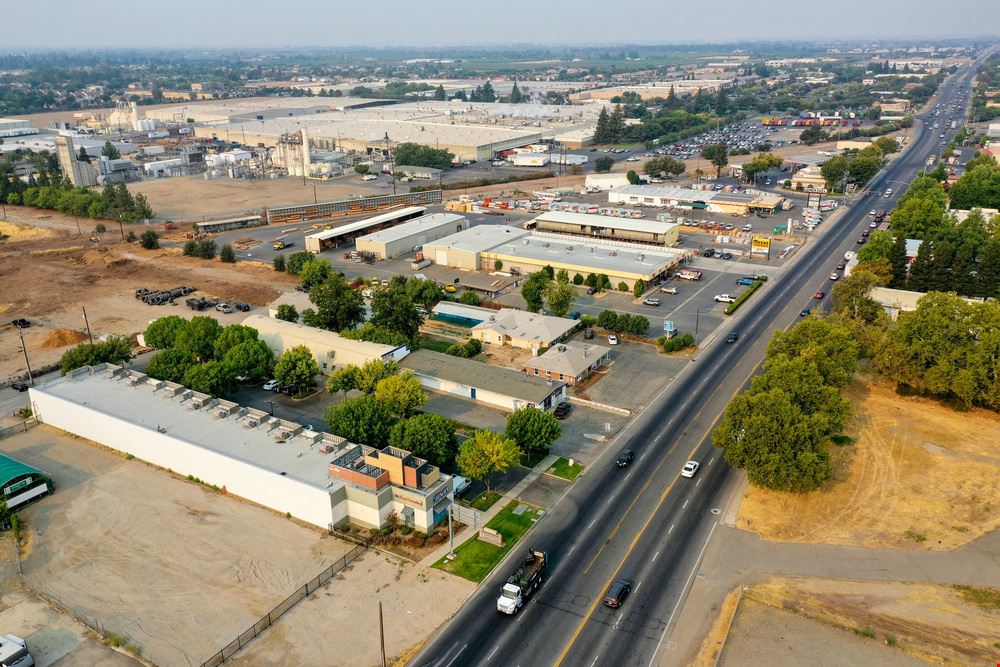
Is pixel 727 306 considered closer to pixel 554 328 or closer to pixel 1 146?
pixel 554 328

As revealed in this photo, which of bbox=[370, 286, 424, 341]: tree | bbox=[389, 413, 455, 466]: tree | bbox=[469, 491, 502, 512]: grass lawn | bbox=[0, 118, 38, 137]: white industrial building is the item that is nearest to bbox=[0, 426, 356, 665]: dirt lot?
bbox=[389, 413, 455, 466]: tree

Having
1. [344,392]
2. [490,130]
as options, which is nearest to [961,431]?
[344,392]

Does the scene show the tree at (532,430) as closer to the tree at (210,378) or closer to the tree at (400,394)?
the tree at (400,394)

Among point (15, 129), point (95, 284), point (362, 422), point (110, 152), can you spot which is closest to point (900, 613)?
point (362, 422)

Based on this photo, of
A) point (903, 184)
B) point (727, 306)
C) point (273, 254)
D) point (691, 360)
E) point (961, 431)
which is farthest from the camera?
point (903, 184)

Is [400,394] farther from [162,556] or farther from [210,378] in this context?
[162,556]

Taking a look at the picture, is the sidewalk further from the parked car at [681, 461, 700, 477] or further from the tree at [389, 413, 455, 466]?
the parked car at [681, 461, 700, 477]
